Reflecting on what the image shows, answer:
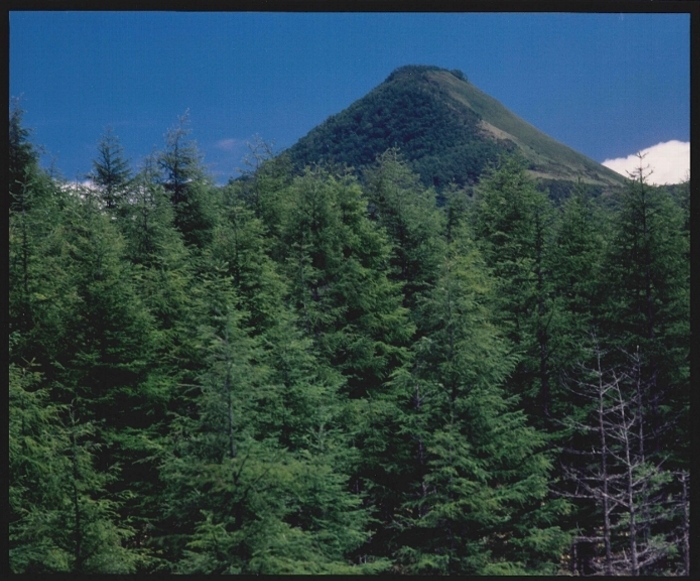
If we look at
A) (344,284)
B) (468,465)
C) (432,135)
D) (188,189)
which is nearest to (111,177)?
(188,189)

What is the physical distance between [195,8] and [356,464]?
36.2 ft

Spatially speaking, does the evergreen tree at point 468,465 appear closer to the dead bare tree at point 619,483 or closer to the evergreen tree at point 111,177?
the dead bare tree at point 619,483

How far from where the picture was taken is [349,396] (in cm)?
1753

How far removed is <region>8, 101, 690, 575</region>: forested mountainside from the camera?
11.1m

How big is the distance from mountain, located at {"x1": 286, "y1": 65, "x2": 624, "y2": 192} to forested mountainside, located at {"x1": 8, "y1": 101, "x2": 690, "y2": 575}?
13708 millimetres

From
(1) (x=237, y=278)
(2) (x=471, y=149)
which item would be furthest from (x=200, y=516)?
(2) (x=471, y=149)

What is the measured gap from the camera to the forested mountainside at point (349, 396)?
11102mm

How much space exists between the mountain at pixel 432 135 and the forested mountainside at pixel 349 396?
13.7m

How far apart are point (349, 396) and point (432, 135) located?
45513 millimetres

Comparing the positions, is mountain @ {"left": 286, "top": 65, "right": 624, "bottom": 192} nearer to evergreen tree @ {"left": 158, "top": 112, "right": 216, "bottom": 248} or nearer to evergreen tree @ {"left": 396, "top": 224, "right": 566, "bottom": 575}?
evergreen tree @ {"left": 158, "top": 112, "right": 216, "bottom": 248}

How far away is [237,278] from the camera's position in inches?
637

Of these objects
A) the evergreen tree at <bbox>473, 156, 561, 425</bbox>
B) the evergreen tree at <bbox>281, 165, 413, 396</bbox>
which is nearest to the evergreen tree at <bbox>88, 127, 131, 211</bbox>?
the evergreen tree at <bbox>281, 165, 413, 396</bbox>

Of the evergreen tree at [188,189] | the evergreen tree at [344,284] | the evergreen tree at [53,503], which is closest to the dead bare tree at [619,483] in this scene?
the evergreen tree at [344,284]

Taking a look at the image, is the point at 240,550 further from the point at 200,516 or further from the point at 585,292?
the point at 585,292
